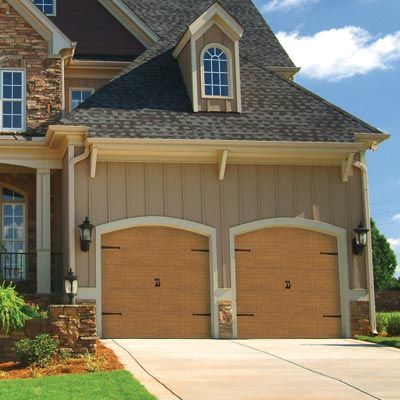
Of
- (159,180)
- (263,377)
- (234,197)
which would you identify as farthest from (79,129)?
(263,377)

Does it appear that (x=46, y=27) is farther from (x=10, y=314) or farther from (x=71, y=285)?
(x=10, y=314)

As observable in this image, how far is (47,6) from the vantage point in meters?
22.8

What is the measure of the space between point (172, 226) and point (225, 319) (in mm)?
2419

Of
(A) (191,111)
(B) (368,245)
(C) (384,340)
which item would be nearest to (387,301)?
(B) (368,245)

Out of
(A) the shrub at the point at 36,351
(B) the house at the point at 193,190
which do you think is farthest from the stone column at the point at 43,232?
(A) the shrub at the point at 36,351

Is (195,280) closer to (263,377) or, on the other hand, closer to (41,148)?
(41,148)

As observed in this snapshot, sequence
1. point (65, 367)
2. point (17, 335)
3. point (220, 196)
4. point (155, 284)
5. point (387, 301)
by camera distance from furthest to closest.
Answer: point (387, 301)
point (220, 196)
point (155, 284)
point (17, 335)
point (65, 367)

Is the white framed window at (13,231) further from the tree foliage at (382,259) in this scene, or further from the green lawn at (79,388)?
the tree foliage at (382,259)

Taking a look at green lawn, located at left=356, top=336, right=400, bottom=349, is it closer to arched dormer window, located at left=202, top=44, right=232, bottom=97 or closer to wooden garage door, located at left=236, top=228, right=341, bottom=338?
wooden garage door, located at left=236, top=228, right=341, bottom=338

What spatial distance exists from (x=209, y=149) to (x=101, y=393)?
9218mm

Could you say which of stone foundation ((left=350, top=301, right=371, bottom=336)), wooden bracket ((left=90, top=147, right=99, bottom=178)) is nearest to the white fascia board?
wooden bracket ((left=90, top=147, right=99, bottom=178))

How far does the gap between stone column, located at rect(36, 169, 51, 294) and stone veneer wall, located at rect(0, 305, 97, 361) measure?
18.9 ft

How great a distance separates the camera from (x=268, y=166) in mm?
18281

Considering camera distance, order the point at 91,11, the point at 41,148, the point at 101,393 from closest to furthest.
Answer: the point at 101,393
the point at 41,148
the point at 91,11
